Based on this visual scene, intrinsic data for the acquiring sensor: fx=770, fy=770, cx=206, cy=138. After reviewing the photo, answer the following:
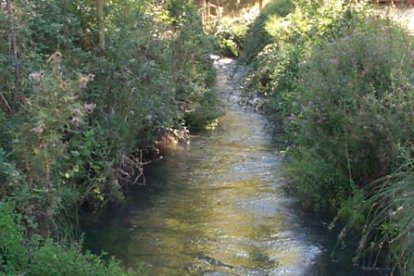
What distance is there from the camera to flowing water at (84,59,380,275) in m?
8.43

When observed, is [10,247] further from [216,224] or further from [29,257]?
[216,224]

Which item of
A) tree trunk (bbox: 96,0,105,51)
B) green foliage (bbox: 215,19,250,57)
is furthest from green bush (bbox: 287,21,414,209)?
green foliage (bbox: 215,19,250,57)

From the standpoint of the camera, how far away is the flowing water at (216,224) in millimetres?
8430

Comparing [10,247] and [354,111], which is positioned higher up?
[354,111]

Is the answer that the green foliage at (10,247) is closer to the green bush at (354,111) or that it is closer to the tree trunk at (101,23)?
the green bush at (354,111)

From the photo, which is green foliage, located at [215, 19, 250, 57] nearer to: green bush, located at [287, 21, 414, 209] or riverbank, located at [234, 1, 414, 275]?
riverbank, located at [234, 1, 414, 275]

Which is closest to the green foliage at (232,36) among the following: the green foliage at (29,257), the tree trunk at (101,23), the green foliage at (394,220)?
the tree trunk at (101,23)

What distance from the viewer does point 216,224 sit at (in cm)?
980

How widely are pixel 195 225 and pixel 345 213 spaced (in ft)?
6.17

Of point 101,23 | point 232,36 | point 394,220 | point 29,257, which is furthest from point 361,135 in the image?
point 232,36

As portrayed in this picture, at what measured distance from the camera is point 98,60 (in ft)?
33.2

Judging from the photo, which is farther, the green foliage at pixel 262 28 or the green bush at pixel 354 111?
the green foliage at pixel 262 28

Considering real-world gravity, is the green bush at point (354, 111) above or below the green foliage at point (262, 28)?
below

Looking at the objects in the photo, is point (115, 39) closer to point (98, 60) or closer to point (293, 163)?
point (98, 60)
